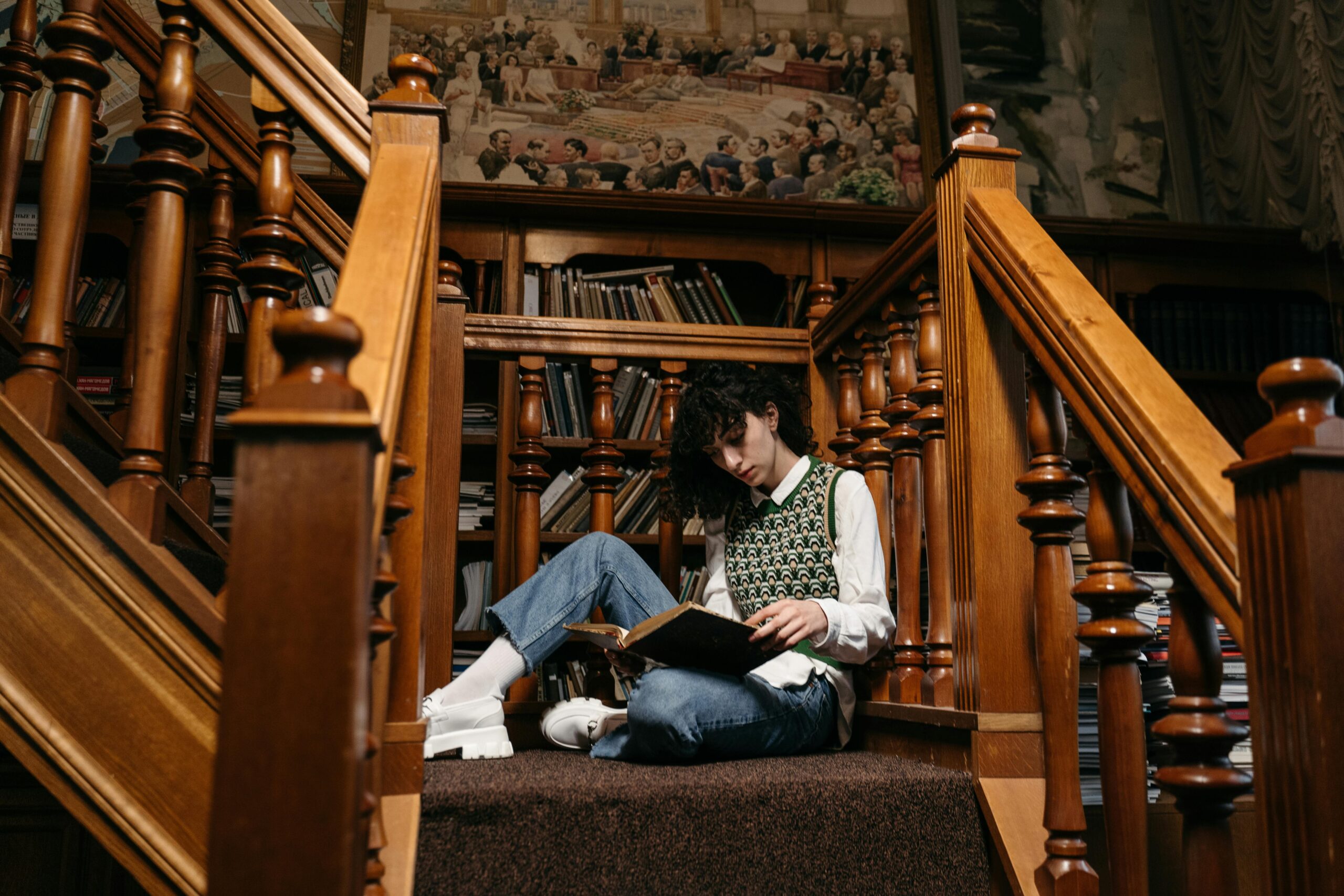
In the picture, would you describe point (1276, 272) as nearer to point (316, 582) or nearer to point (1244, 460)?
point (1244, 460)

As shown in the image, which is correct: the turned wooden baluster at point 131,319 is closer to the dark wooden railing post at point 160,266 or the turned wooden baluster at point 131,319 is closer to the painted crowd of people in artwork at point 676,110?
the dark wooden railing post at point 160,266

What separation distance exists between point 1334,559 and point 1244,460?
0.32ft

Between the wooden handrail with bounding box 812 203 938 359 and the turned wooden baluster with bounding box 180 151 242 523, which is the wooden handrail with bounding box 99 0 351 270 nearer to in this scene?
the turned wooden baluster with bounding box 180 151 242 523

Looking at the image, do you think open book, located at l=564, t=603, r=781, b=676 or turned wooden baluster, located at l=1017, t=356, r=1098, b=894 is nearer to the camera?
turned wooden baluster, located at l=1017, t=356, r=1098, b=894

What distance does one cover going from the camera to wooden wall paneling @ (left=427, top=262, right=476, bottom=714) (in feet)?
5.64

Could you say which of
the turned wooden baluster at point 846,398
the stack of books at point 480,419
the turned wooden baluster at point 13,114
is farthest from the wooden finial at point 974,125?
the stack of books at point 480,419

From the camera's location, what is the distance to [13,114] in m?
1.40

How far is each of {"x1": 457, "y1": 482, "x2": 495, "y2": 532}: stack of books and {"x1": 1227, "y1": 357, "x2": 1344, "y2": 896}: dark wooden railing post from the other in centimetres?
242

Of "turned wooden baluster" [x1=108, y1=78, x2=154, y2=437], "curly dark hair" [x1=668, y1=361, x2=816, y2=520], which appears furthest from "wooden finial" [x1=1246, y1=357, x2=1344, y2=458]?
"turned wooden baluster" [x1=108, y1=78, x2=154, y2=437]

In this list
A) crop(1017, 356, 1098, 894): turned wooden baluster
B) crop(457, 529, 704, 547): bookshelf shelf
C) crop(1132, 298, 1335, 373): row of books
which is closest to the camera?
crop(1017, 356, 1098, 894): turned wooden baluster

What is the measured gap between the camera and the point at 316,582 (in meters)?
0.68

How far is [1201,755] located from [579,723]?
101cm

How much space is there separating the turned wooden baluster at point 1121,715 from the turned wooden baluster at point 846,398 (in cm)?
89

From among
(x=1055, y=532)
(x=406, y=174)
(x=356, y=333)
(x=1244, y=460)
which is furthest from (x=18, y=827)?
(x=1244, y=460)
